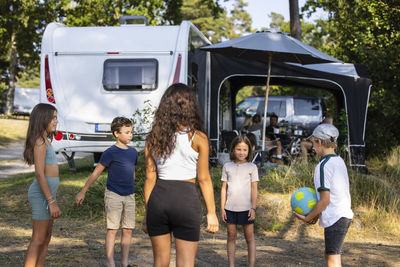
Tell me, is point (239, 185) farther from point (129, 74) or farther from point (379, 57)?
point (379, 57)

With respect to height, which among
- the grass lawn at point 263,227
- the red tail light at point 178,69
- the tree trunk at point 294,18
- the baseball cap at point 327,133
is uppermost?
the tree trunk at point 294,18

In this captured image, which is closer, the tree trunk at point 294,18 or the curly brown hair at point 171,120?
the curly brown hair at point 171,120

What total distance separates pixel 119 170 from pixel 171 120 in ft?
5.62

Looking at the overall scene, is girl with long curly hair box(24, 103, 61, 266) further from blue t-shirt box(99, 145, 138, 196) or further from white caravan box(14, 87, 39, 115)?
white caravan box(14, 87, 39, 115)

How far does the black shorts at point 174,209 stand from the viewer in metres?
3.07

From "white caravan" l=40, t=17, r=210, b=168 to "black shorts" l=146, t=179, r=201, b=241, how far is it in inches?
260

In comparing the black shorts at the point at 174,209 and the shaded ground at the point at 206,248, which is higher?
the black shorts at the point at 174,209

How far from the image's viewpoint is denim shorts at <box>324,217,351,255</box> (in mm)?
3697

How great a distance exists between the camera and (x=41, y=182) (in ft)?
12.9

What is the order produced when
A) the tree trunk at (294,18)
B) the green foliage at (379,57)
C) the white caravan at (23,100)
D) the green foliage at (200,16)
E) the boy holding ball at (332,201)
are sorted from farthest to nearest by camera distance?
the green foliage at (200,16), the white caravan at (23,100), the tree trunk at (294,18), the green foliage at (379,57), the boy holding ball at (332,201)

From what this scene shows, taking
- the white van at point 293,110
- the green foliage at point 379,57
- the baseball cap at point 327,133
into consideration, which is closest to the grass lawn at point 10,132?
the white van at point 293,110

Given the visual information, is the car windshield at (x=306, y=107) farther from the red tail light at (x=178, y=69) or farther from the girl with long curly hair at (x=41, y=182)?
the girl with long curly hair at (x=41, y=182)

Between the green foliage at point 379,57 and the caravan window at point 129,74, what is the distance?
5536mm

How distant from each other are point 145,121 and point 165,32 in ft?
8.05
